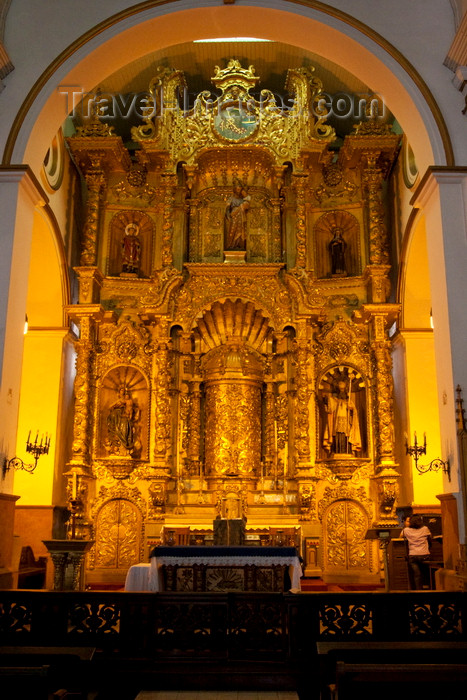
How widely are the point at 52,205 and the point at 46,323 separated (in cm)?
249

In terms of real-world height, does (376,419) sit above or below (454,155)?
below

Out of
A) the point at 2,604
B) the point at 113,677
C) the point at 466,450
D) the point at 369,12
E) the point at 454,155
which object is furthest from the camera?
the point at 369,12

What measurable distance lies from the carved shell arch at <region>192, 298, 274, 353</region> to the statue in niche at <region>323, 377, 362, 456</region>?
1.96m

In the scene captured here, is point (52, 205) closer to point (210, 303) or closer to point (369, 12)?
point (210, 303)

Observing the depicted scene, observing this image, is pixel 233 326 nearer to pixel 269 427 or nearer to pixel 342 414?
pixel 269 427

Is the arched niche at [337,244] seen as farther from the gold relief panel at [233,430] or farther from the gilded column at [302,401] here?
the gold relief panel at [233,430]

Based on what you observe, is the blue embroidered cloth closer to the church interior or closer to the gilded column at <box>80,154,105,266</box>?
the church interior

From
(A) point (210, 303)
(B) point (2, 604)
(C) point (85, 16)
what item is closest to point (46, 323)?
(A) point (210, 303)

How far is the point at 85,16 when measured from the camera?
10250mm

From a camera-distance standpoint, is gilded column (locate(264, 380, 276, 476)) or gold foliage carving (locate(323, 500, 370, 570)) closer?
gold foliage carving (locate(323, 500, 370, 570))

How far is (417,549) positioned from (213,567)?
3.39 meters

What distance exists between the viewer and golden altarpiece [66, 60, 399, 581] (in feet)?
47.4

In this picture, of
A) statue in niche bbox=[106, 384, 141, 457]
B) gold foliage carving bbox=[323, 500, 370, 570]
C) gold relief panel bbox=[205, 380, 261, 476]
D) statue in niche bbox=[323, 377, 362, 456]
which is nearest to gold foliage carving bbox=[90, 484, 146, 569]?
statue in niche bbox=[106, 384, 141, 457]

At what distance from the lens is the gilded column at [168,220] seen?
51.3 feet
